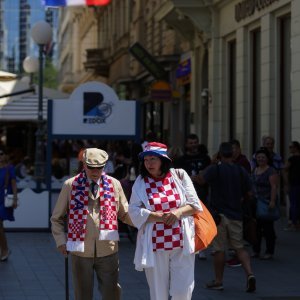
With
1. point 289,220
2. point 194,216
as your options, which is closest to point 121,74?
point 289,220

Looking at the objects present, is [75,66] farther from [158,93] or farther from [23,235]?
[23,235]

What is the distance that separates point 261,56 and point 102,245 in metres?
14.4

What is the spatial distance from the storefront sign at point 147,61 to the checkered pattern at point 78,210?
22.9m

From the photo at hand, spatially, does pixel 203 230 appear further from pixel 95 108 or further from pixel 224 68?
pixel 224 68

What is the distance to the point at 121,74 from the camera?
130 ft

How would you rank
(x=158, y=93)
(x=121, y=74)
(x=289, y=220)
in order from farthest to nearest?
(x=121, y=74)
(x=158, y=93)
(x=289, y=220)

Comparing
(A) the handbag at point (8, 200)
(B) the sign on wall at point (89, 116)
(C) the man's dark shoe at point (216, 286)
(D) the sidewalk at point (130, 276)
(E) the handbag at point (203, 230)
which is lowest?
(D) the sidewalk at point (130, 276)

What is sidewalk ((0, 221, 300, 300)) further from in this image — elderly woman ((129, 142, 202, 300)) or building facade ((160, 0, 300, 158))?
building facade ((160, 0, 300, 158))

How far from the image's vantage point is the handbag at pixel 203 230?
7.43m

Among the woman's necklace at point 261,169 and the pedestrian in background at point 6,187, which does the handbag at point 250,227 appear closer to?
the woman's necklace at point 261,169

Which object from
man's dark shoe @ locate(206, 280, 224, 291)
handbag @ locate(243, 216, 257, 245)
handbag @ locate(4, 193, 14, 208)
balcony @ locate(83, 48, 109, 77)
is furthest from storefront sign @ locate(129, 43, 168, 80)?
man's dark shoe @ locate(206, 280, 224, 291)

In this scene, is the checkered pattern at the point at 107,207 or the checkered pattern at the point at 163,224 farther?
the checkered pattern at the point at 107,207

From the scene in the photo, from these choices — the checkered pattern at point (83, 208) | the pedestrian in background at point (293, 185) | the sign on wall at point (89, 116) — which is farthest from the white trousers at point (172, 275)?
the pedestrian in background at point (293, 185)

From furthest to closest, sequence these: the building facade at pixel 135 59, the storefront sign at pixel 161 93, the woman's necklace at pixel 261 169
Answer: the building facade at pixel 135 59 → the storefront sign at pixel 161 93 → the woman's necklace at pixel 261 169
